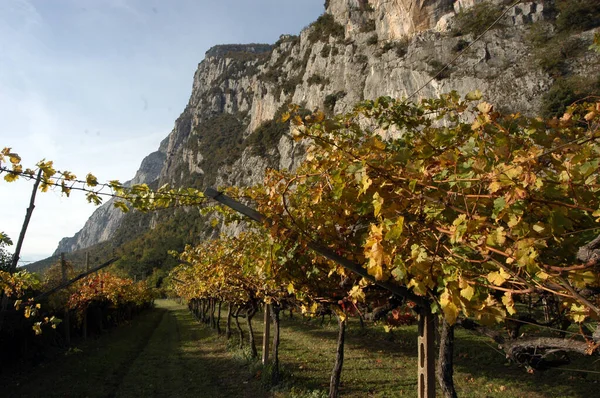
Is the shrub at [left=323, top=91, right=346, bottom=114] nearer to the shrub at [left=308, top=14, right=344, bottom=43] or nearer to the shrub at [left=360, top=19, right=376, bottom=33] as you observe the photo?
the shrub at [left=360, top=19, right=376, bottom=33]

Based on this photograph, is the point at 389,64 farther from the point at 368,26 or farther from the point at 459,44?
the point at 368,26

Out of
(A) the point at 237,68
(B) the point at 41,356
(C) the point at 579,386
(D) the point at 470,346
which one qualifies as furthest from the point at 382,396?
(A) the point at 237,68

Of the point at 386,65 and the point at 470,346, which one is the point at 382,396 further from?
the point at 386,65

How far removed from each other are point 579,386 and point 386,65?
46768 mm

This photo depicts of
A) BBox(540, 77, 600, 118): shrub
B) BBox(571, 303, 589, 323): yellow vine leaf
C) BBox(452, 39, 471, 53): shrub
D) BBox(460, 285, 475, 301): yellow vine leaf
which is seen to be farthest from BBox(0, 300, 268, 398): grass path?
BBox(452, 39, 471, 53): shrub

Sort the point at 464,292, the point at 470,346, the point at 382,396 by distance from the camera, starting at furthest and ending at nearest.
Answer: the point at 470,346 → the point at 382,396 → the point at 464,292

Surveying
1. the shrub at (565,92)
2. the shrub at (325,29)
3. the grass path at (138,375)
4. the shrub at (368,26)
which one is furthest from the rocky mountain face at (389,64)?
the grass path at (138,375)

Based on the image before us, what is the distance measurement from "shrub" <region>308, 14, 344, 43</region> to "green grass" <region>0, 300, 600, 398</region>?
58.8 meters

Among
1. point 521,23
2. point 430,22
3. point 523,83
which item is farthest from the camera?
point 430,22

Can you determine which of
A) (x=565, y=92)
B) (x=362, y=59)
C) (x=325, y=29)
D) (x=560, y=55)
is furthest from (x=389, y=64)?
(x=325, y=29)

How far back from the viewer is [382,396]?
814 centimetres

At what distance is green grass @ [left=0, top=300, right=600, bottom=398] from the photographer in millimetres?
8648

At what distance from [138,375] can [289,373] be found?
15.5 ft

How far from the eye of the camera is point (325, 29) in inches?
2645
